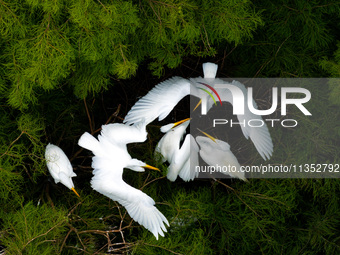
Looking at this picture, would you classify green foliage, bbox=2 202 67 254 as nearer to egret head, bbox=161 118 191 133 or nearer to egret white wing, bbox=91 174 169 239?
egret white wing, bbox=91 174 169 239

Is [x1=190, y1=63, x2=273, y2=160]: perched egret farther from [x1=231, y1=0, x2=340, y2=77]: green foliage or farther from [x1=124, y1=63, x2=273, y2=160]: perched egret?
[x1=231, y1=0, x2=340, y2=77]: green foliage

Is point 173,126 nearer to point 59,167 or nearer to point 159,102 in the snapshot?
point 159,102

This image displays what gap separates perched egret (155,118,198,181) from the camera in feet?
3.46

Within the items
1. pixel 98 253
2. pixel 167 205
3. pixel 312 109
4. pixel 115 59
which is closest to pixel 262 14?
pixel 312 109

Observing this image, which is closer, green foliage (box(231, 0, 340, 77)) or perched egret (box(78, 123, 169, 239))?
perched egret (box(78, 123, 169, 239))

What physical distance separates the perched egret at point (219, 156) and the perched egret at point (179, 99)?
0.06m

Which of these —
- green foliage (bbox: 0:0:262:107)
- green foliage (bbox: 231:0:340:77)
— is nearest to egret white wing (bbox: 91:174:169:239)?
green foliage (bbox: 0:0:262:107)

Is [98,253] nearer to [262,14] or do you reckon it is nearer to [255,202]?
[255,202]

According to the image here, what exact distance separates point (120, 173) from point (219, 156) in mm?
246

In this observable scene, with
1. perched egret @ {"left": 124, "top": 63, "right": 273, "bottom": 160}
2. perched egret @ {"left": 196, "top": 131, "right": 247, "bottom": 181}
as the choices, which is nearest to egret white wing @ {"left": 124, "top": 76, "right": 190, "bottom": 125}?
perched egret @ {"left": 124, "top": 63, "right": 273, "bottom": 160}

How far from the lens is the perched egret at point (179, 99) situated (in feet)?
3.43

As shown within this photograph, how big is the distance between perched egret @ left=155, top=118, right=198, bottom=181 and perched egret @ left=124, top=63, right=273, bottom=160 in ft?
0.16

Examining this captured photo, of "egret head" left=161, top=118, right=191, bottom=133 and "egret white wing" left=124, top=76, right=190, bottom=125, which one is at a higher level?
"egret white wing" left=124, top=76, right=190, bottom=125

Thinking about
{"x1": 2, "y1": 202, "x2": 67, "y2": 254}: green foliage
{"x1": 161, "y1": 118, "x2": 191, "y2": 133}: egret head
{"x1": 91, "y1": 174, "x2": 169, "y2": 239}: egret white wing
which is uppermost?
{"x1": 161, "y1": 118, "x2": 191, "y2": 133}: egret head
